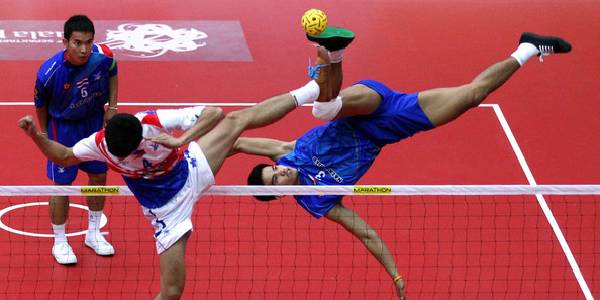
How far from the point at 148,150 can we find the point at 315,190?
4.69ft

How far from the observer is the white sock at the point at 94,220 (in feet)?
35.1

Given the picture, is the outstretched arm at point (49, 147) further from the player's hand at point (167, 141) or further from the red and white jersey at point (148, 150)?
the player's hand at point (167, 141)

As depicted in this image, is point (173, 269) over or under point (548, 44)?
under

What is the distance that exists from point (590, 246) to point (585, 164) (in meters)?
2.17

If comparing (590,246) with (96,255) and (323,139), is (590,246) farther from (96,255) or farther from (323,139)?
(96,255)

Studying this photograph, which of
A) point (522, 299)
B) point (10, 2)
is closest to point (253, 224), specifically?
point (522, 299)

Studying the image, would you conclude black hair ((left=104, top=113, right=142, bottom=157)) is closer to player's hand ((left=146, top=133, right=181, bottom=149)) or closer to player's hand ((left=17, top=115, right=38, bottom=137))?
player's hand ((left=146, top=133, right=181, bottom=149))

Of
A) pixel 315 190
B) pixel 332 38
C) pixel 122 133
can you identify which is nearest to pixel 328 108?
pixel 332 38

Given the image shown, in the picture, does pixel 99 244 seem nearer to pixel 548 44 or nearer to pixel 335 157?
pixel 335 157

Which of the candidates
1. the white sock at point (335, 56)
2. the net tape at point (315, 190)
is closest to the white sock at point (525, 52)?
the net tape at point (315, 190)

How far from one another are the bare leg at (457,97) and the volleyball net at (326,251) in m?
1.32

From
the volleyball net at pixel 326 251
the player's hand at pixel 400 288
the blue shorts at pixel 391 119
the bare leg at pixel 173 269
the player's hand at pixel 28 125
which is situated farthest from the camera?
the volleyball net at pixel 326 251

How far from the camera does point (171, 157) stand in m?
8.34

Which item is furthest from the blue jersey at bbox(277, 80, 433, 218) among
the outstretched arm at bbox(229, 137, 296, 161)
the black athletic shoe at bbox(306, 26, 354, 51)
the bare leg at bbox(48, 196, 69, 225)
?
the bare leg at bbox(48, 196, 69, 225)
